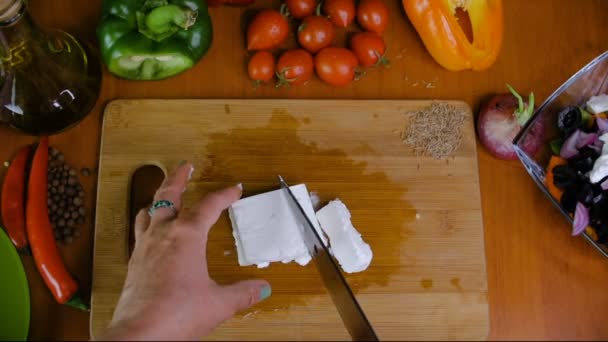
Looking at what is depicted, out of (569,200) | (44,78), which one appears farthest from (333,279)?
(44,78)

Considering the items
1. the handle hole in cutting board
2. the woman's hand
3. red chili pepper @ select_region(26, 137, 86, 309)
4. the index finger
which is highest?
the index finger

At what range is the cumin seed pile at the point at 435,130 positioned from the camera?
4.27 feet

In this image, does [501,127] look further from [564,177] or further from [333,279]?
[333,279]

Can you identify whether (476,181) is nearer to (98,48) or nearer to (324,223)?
(324,223)

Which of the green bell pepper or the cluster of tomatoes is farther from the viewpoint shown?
the cluster of tomatoes

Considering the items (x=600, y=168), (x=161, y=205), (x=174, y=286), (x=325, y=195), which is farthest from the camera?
(x=325, y=195)

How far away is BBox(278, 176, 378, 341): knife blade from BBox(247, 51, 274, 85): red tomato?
0.84ft

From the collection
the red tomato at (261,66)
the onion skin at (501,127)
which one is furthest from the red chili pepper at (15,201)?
the onion skin at (501,127)

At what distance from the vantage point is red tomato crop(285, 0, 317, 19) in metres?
1.32

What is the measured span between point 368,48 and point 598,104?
534 millimetres

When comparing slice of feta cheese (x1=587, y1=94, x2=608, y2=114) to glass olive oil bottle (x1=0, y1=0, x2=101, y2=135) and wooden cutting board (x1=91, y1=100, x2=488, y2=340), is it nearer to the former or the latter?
wooden cutting board (x1=91, y1=100, x2=488, y2=340)

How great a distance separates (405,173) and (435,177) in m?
0.07

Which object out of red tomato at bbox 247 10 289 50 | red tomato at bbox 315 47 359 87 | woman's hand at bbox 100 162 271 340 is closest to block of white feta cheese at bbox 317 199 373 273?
woman's hand at bbox 100 162 271 340

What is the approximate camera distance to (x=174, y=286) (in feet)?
3.11
